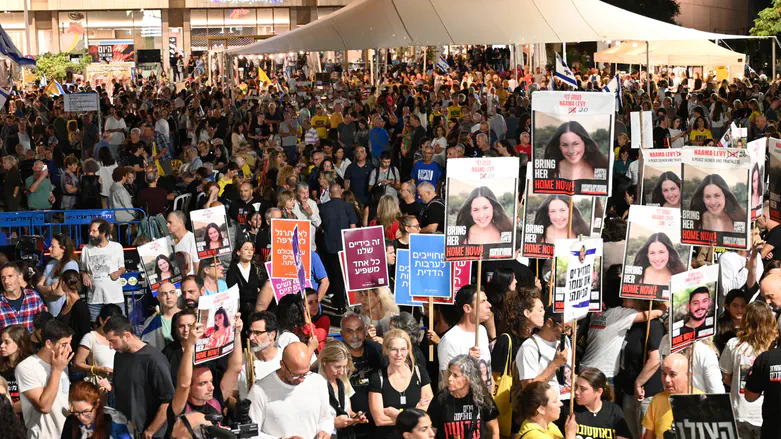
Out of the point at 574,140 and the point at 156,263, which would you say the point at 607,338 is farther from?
the point at 156,263

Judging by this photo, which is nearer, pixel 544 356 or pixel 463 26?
pixel 544 356

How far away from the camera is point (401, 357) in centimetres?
719

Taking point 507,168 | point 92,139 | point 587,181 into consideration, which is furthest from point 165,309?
point 92,139

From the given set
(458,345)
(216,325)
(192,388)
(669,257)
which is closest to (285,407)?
(192,388)

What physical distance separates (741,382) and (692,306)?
0.60 m

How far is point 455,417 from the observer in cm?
671

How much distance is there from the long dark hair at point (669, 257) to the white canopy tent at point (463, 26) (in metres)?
16.0

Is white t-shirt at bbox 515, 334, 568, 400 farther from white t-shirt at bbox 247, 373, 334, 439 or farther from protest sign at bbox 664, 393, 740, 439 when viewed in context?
protest sign at bbox 664, 393, 740, 439

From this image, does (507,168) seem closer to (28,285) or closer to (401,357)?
(401,357)

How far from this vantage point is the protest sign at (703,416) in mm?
5793

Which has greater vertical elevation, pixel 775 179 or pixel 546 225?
pixel 775 179

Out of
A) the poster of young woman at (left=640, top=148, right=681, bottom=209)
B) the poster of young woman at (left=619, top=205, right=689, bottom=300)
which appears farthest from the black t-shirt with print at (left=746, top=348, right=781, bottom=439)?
the poster of young woman at (left=640, top=148, right=681, bottom=209)

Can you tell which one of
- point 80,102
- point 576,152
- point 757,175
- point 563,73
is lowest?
point 757,175

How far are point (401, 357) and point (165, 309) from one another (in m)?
2.14
